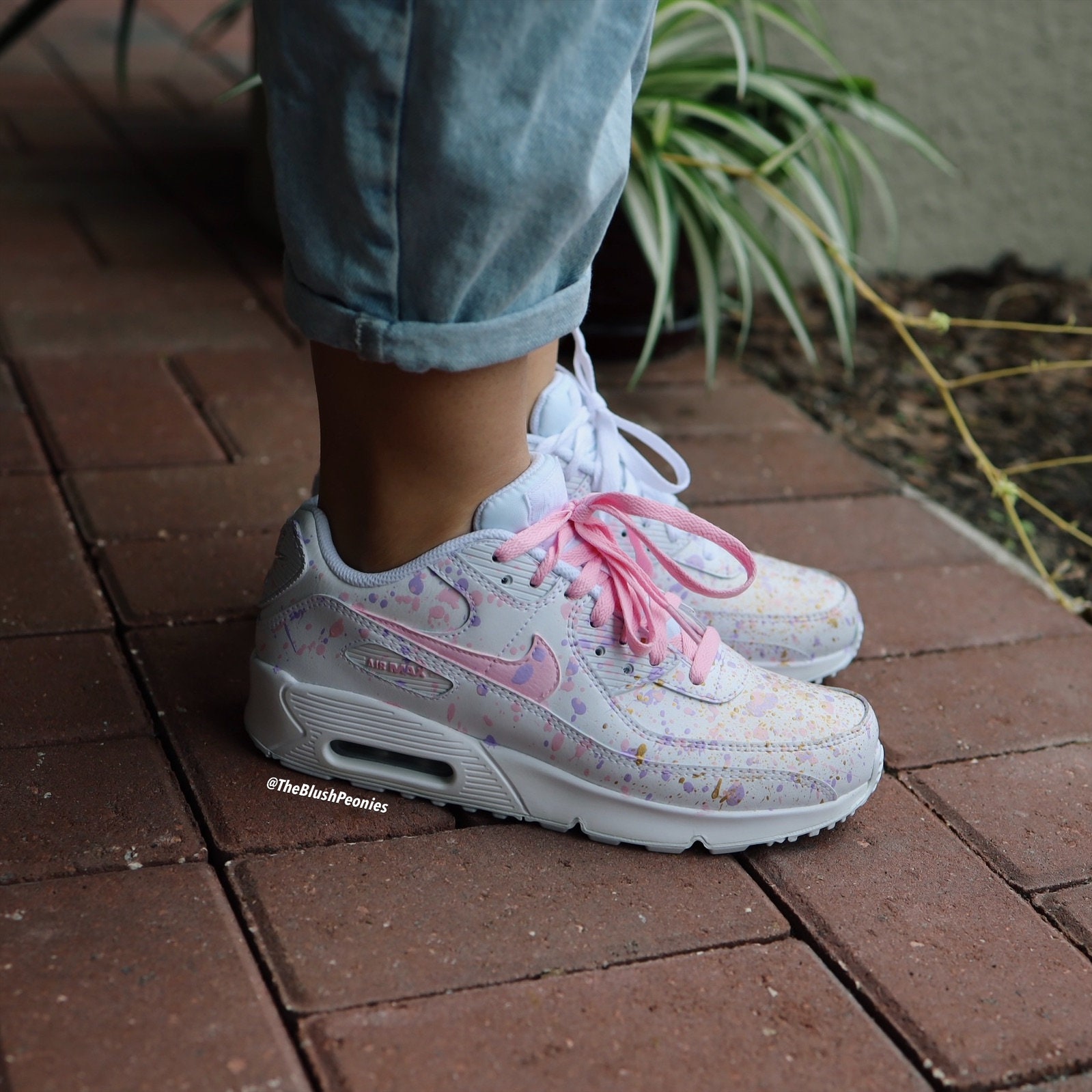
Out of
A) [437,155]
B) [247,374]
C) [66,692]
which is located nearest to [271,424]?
[247,374]

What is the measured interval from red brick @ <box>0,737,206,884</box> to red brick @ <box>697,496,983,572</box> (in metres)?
0.79

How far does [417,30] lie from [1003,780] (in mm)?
839

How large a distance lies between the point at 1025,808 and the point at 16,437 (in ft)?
4.18

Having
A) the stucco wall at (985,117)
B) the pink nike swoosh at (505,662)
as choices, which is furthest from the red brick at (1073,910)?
the stucco wall at (985,117)

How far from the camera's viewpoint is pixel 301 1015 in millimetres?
863

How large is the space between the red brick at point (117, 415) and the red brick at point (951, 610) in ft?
2.79

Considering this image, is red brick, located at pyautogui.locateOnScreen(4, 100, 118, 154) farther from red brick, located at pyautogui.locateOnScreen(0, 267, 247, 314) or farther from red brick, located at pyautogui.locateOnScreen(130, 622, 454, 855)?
red brick, located at pyautogui.locateOnScreen(130, 622, 454, 855)

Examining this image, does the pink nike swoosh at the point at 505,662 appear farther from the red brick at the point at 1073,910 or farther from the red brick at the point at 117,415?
the red brick at the point at 117,415

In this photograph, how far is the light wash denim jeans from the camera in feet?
2.56

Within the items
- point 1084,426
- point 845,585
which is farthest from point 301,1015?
point 1084,426

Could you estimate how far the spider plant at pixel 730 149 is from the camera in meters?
1.91

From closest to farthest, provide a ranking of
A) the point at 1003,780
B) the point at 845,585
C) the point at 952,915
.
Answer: the point at 952,915
the point at 1003,780
the point at 845,585

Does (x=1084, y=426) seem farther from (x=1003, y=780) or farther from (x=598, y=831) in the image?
(x=598, y=831)

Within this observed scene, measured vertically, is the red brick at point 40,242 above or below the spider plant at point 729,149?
below
